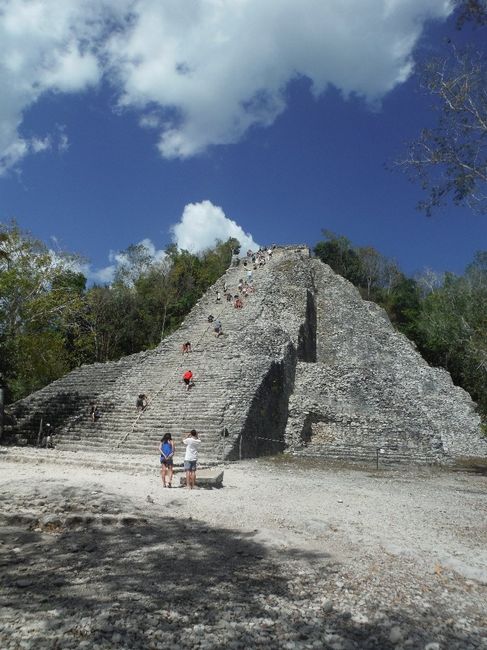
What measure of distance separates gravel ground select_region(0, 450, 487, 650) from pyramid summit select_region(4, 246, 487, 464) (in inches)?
259

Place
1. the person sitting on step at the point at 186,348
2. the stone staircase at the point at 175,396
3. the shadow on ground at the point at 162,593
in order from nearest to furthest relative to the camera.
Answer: the shadow on ground at the point at 162,593 < the stone staircase at the point at 175,396 < the person sitting on step at the point at 186,348

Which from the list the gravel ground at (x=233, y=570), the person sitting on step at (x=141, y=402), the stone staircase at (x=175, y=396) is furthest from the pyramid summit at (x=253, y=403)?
the gravel ground at (x=233, y=570)

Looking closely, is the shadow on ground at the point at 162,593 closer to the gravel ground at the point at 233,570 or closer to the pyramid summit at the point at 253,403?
the gravel ground at the point at 233,570

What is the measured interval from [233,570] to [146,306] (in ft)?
114

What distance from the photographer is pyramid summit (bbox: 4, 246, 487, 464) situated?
634 inches

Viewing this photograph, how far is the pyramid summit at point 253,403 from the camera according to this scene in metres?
16.1

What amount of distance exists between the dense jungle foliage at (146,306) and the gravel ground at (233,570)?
1067 centimetres

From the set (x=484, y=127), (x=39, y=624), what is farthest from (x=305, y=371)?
(x=39, y=624)

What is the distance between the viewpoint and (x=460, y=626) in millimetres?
3986

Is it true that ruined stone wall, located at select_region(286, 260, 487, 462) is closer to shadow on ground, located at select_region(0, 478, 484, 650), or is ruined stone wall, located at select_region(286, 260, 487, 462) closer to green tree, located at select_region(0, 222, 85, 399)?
green tree, located at select_region(0, 222, 85, 399)

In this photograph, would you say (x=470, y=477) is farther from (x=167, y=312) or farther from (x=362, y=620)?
(x=167, y=312)

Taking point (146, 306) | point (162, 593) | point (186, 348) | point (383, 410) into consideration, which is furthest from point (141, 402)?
point (146, 306)

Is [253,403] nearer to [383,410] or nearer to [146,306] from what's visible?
[383,410]

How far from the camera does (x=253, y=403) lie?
16.3 metres
